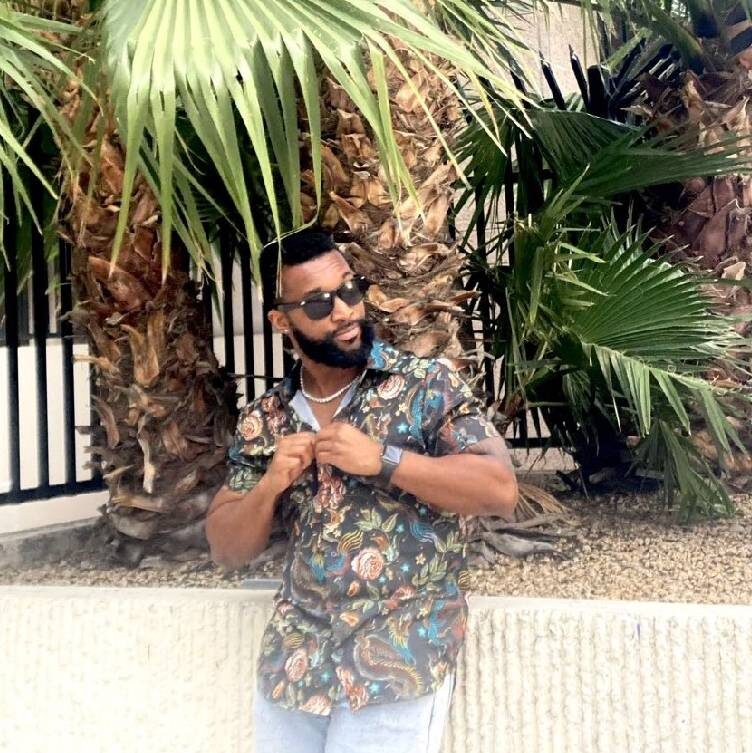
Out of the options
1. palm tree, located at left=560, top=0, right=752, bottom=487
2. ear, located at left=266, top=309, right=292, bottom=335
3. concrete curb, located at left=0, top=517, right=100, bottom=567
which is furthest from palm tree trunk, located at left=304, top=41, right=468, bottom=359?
concrete curb, located at left=0, top=517, right=100, bottom=567

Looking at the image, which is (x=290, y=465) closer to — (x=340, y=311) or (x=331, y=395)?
(x=331, y=395)

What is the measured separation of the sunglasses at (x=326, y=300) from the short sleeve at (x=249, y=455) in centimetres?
27

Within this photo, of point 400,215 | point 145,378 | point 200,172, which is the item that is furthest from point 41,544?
point 400,215

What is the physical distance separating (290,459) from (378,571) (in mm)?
286

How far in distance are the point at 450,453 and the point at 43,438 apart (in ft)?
8.90

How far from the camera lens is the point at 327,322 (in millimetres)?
1925

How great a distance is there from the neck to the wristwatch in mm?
271

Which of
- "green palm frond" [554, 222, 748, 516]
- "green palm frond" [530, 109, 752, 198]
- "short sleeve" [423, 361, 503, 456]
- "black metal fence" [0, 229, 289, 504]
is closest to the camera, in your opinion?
"short sleeve" [423, 361, 503, 456]

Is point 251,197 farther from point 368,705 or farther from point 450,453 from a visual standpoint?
point 368,705

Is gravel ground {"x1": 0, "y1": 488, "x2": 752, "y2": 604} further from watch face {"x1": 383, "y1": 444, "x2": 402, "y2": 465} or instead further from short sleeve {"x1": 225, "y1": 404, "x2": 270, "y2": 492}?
watch face {"x1": 383, "y1": 444, "x2": 402, "y2": 465}

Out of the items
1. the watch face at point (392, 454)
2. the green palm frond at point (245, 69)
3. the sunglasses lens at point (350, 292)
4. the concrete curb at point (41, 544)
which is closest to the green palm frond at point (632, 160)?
the green palm frond at point (245, 69)

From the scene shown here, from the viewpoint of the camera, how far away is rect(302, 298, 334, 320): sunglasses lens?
192 cm

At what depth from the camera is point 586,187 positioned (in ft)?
12.4

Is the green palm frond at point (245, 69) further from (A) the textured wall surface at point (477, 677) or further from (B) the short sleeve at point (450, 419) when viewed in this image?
(A) the textured wall surface at point (477, 677)
